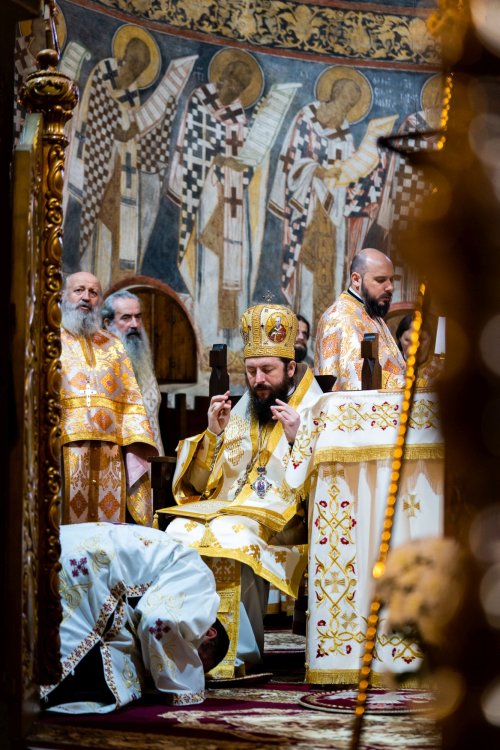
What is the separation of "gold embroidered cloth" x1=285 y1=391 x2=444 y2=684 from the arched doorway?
6701mm

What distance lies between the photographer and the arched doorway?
12133mm

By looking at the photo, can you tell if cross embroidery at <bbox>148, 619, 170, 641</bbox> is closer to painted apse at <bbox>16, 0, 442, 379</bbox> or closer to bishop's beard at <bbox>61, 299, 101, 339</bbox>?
bishop's beard at <bbox>61, 299, 101, 339</bbox>

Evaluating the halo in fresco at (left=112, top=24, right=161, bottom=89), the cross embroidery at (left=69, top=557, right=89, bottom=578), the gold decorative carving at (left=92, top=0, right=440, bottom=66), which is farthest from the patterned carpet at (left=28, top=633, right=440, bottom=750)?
the gold decorative carving at (left=92, top=0, right=440, bottom=66)

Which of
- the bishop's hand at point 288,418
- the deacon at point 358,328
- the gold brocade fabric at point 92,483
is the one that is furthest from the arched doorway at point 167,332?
the bishop's hand at point 288,418

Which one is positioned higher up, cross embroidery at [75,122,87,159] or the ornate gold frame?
cross embroidery at [75,122,87,159]

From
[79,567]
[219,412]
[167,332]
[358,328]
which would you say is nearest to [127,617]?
[79,567]

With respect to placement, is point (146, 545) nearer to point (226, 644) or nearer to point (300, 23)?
point (226, 644)

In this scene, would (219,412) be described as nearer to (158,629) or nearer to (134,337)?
(158,629)

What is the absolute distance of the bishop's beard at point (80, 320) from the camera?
7305mm

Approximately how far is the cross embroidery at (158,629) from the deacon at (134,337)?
4.90m

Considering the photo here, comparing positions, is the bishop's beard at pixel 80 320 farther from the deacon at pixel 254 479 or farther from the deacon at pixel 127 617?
the deacon at pixel 127 617

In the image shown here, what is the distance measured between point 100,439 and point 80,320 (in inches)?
29.8

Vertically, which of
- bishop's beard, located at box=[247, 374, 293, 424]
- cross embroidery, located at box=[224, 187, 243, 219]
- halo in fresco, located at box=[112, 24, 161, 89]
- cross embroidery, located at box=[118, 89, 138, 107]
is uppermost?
halo in fresco, located at box=[112, 24, 161, 89]

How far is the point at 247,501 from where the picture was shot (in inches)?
250
